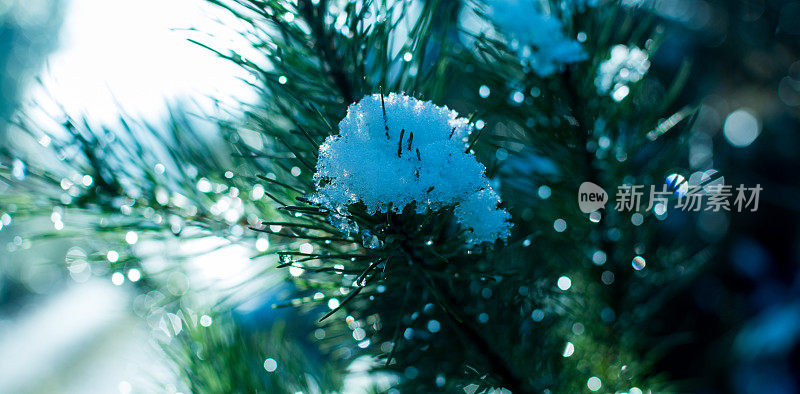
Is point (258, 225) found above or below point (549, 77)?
below

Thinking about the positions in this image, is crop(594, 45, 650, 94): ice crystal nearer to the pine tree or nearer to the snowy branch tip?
the pine tree

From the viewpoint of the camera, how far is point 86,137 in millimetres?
346

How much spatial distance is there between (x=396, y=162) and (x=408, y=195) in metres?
0.02

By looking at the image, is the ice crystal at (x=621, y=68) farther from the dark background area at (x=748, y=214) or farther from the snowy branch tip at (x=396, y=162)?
the dark background area at (x=748, y=214)

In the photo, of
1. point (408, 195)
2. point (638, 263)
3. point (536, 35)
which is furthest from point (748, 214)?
point (408, 195)

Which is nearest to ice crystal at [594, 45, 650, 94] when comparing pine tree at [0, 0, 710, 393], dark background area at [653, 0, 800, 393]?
pine tree at [0, 0, 710, 393]

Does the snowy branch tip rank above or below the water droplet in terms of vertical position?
above

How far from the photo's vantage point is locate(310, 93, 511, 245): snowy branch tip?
0.72ft

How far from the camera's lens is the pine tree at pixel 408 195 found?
24cm

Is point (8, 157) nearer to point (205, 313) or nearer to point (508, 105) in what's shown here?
point (205, 313)

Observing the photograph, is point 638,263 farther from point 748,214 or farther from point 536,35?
point 748,214

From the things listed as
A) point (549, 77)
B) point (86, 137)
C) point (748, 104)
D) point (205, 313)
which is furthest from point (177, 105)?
point (748, 104)

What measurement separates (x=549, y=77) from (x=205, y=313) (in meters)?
0.35

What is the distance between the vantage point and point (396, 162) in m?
0.22
